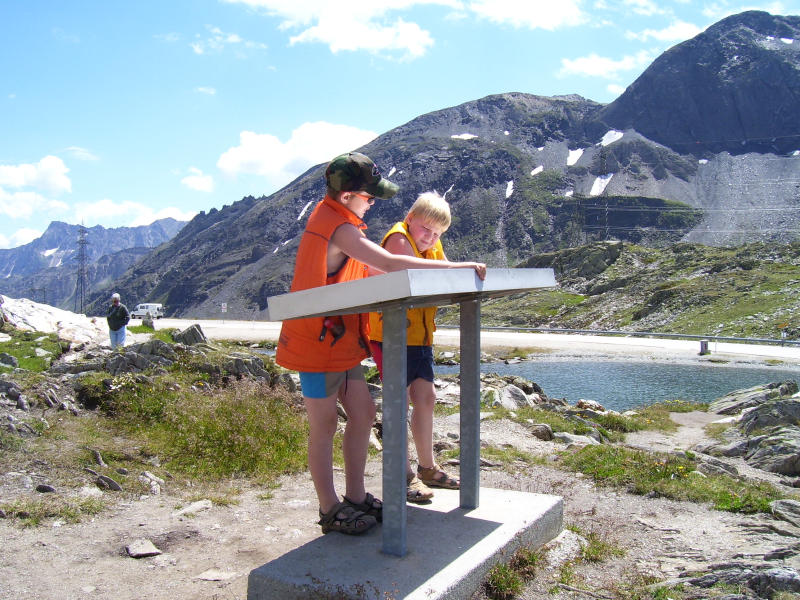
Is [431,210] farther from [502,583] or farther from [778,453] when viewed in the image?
[778,453]

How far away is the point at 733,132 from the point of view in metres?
194

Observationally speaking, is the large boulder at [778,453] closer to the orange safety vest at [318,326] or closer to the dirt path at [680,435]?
the dirt path at [680,435]

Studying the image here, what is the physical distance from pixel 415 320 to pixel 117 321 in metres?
14.5

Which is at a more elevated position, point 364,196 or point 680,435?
point 364,196

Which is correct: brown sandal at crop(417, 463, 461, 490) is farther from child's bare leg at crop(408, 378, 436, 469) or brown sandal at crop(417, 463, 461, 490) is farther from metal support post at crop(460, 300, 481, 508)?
metal support post at crop(460, 300, 481, 508)

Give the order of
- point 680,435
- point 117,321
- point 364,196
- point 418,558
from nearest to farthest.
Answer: point 418,558 → point 364,196 → point 680,435 → point 117,321

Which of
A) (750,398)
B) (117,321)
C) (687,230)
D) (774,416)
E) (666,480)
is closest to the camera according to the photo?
(666,480)

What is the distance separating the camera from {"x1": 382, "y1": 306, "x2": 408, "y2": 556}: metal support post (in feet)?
12.2

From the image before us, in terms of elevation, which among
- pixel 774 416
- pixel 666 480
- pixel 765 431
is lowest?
pixel 765 431

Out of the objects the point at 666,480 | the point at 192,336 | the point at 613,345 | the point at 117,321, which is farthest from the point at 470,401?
the point at 613,345

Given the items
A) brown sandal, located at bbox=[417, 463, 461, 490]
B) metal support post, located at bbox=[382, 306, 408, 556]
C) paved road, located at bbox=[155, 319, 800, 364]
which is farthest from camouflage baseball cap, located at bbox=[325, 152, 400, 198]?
A: paved road, located at bbox=[155, 319, 800, 364]

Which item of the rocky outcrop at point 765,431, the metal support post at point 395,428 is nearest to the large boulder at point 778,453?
the rocky outcrop at point 765,431

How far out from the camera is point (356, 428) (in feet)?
14.0

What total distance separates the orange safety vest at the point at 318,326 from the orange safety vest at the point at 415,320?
66cm
